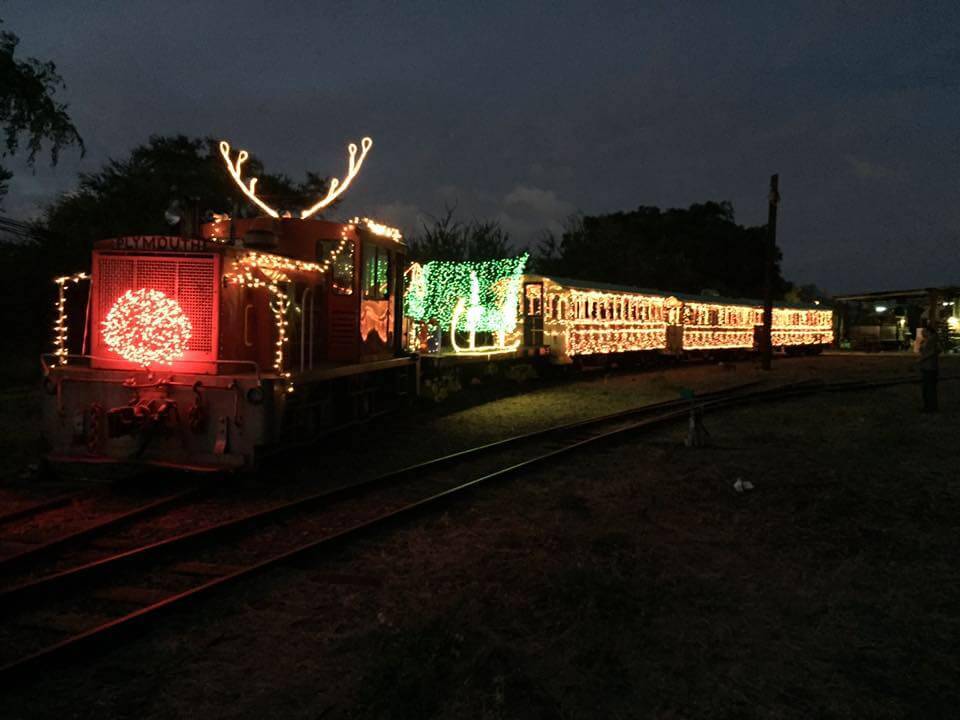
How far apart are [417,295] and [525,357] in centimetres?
364

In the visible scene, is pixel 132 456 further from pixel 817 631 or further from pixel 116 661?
pixel 817 631

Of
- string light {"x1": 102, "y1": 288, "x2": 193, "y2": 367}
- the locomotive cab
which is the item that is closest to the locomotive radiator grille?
the locomotive cab

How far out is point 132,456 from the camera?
7.54 meters

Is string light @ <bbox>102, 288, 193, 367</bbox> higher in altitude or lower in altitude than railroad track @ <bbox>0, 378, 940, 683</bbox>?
higher

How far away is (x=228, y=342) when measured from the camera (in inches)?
314

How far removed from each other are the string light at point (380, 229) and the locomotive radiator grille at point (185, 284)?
111 inches

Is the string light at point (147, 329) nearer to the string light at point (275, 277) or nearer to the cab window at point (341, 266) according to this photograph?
the string light at point (275, 277)

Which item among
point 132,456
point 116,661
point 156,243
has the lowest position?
point 116,661

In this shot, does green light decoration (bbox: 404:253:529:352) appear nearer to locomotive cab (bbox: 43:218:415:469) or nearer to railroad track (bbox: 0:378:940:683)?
railroad track (bbox: 0:378:940:683)

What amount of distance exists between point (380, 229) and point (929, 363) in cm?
1068

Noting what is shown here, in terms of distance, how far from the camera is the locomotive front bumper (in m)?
7.34

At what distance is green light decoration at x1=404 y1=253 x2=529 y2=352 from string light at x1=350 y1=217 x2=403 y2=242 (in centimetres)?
813

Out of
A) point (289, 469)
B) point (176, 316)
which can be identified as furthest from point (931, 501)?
point (176, 316)

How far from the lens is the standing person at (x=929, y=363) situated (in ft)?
45.6
